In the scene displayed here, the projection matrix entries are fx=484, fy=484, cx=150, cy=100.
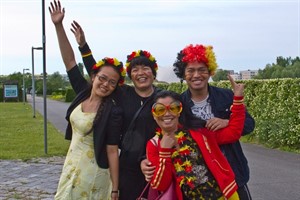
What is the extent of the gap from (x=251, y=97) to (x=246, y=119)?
11.5 metres

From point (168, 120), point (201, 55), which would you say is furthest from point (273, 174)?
point (168, 120)

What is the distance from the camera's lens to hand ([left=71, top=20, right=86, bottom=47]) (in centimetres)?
413

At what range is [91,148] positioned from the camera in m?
3.70

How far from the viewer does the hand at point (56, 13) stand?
13.3ft

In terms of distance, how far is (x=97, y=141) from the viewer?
11.9ft

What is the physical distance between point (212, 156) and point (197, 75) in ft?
1.81

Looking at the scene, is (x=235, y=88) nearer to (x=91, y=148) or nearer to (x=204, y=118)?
(x=204, y=118)

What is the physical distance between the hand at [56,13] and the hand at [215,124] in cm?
166

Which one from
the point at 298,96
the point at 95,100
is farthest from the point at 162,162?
the point at 298,96

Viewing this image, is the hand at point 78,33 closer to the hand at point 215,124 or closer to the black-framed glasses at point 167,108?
the black-framed glasses at point 167,108

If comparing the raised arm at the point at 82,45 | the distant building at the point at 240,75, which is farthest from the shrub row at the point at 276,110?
the raised arm at the point at 82,45

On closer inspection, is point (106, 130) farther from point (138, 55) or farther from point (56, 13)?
point (56, 13)

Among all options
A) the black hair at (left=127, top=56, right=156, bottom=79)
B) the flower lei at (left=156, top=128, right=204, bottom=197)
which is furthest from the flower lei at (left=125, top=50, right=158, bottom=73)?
the flower lei at (left=156, top=128, right=204, bottom=197)

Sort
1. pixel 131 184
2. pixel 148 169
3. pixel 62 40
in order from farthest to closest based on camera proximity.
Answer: pixel 62 40
pixel 131 184
pixel 148 169
